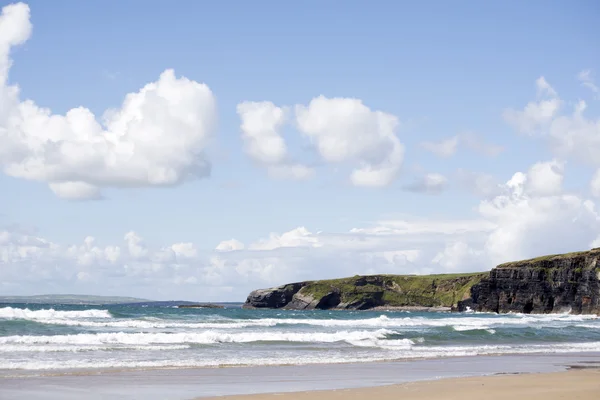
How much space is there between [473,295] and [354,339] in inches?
3802

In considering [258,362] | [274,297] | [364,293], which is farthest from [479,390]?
[274,297]

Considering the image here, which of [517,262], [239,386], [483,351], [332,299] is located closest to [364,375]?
[239,386]

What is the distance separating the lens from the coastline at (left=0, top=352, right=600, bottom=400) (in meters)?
15.7

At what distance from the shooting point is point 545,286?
372 ft

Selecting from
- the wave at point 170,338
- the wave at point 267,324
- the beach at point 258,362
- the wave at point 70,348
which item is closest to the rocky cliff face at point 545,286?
the wave at point 267,324

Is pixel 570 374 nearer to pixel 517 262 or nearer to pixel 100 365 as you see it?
pixel 100 365

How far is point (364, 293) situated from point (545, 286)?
46.6 m

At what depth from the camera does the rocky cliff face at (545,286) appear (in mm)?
105688

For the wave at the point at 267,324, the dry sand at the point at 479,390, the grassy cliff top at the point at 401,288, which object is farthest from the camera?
the grassy cliff top at the point at 401,288

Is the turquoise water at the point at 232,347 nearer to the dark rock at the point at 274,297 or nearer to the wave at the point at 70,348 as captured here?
the wave at the point at 70,348

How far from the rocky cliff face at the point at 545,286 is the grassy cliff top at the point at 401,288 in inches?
834

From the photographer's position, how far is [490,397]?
15.2 metres

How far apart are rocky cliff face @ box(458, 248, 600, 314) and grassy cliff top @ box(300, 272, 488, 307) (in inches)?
834

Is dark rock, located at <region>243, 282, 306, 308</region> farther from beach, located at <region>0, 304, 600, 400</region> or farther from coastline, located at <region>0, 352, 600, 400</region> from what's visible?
coastline, located at <region>0, 352, 600, 400</region>
